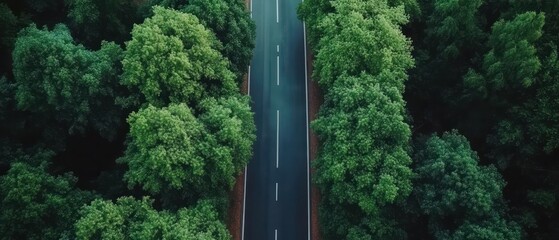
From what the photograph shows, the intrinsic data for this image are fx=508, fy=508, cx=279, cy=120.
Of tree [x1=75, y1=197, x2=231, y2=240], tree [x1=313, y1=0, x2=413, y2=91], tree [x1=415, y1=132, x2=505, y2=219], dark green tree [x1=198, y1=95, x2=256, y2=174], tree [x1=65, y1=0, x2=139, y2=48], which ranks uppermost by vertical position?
tree [x1=65, y1=0, x2=139, y2=48]

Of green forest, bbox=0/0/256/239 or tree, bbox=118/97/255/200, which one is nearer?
tree, bbox=118/97/255/200

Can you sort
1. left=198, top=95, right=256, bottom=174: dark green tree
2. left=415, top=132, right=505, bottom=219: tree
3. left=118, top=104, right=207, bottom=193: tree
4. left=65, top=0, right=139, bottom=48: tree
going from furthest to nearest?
left=65, top=0, right=139, bottom=48: tree
left=198, top=95, right=256, bottom=174: dark green tree
left=415, top=132, right=505, bottom=219: tree
left=118, top=104, right=207, bottom=193: tree

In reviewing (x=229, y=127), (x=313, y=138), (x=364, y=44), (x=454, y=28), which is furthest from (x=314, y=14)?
(x=229, y=127)

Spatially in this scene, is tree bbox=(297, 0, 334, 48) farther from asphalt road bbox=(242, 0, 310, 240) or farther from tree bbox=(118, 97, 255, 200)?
tree bbox=(118, 97, 255, 200)

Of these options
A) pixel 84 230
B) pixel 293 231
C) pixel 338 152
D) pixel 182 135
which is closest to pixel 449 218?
pixel 338 152

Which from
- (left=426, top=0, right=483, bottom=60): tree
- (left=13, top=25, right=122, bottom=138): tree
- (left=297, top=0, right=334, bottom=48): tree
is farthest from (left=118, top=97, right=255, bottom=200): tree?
(left=426, top=0, right=483, bottom=60): tree

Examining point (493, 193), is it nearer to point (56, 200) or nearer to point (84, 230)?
point (84, 230)

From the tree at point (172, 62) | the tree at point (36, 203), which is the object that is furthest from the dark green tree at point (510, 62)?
the tree at point (36, 203)
